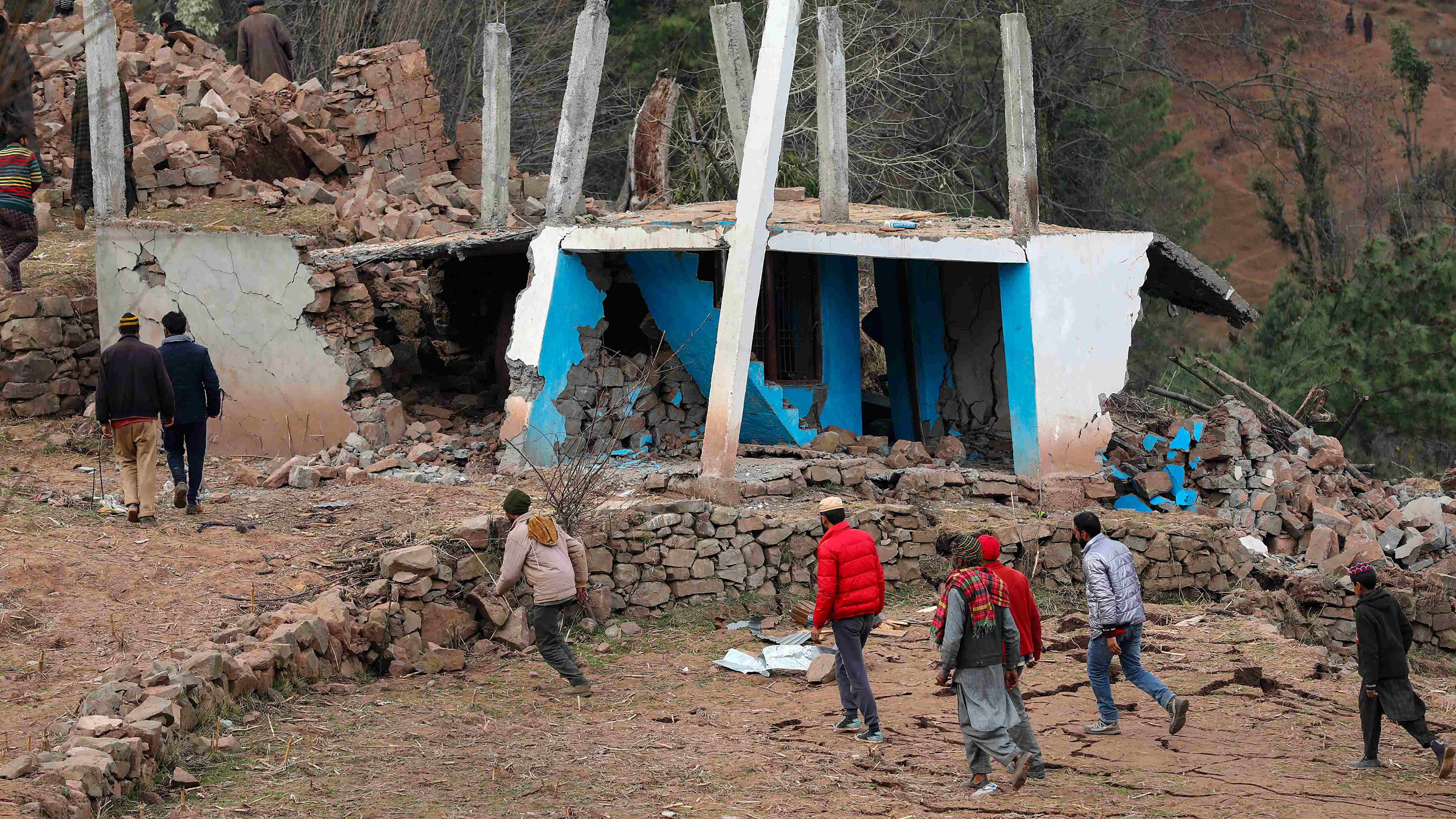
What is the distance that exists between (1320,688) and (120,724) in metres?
7.61

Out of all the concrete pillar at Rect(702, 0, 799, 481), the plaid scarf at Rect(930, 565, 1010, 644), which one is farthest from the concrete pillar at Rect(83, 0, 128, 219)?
the plaid scarf at Rect(930, 565, 1010, 644)

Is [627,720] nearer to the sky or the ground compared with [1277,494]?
nearer to the ground

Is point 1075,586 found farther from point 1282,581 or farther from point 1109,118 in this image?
point 1109,118

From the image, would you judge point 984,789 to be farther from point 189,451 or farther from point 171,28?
point 171,28

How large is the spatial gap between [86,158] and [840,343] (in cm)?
833

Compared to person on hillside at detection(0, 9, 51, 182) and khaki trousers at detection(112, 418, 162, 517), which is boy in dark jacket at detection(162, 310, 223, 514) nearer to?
khaki trousers at detection(112, 418, 162, 517)

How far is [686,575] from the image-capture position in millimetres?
11305

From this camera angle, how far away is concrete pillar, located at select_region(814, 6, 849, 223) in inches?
537

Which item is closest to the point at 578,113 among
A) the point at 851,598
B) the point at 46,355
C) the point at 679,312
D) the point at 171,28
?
the point at 679,312

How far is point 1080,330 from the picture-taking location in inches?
543

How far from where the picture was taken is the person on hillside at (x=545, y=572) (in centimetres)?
867

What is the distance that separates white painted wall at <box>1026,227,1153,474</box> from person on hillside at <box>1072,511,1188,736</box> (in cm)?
536

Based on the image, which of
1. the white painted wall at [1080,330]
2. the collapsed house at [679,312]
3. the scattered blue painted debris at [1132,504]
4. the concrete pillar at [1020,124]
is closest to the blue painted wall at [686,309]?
the collapsed house at [679,312]

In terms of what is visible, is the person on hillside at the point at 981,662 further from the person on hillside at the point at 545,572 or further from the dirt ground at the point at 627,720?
the person on hillside at the point at 545,572
